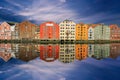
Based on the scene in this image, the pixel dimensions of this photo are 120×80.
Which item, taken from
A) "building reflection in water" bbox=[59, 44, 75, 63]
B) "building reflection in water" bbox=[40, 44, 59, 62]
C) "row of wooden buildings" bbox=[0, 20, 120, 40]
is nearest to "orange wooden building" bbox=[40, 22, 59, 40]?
"row of wooden buildings" bbox=[0, 20, 120, 40]

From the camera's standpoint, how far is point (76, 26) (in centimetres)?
1644

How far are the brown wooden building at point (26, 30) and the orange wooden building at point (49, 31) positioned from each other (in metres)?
0.62

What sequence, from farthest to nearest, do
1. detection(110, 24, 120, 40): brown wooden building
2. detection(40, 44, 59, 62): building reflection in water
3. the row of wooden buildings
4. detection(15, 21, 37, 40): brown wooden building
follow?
detection(110, 24, 120, 40): brown wooden building, detection(15, 21, 37, 40): brown wooden building, the row of wooden buildings, detection(40, 44, 59, 62): building reflection in water

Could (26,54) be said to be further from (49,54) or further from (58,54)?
(58,54)

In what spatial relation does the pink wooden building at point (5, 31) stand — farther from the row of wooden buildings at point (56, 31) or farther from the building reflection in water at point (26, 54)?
the building reflection in water at point (26, 54)

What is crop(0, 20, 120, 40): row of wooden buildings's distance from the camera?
50.6 ft

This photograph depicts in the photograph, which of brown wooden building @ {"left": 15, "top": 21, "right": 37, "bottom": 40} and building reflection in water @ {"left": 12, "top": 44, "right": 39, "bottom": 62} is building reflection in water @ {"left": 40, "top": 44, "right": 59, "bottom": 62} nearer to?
building reflection in water @ {"left": 12, "top": 44, "right": 39, "bottom": 62}

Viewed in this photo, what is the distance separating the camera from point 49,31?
15250 mm

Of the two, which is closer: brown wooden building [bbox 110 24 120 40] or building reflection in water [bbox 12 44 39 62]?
building reflection in water [bbox 12 44 39 62]

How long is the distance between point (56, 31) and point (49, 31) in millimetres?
576

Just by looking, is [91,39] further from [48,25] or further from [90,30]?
[48,25]

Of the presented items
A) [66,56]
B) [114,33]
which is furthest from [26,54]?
[114,33]

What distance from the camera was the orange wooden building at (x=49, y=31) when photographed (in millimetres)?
15141

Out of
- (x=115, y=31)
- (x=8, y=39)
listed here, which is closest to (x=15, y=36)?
(x=8, y=39)
